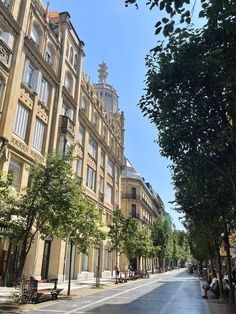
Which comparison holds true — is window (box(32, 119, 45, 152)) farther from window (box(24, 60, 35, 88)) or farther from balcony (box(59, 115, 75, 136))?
window (box(24, 60, 35, 88))

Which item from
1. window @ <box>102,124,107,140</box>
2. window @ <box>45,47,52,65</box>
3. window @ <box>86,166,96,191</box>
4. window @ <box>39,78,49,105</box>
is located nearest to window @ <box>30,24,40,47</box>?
window @ <box>45,47,52,65</box>

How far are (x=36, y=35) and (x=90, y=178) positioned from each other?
15582mm

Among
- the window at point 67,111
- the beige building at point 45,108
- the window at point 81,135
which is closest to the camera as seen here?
the beige building at point 45,108

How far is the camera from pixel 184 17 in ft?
18.9

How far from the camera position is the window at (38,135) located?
23.6 meters

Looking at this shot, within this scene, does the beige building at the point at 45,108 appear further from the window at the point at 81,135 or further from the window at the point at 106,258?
the window at the point at 106,258

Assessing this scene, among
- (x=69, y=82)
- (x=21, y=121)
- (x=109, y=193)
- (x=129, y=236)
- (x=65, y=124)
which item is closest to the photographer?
(x=21, y=121)

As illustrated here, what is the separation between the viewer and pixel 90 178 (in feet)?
116

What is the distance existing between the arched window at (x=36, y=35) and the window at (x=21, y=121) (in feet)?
18.1

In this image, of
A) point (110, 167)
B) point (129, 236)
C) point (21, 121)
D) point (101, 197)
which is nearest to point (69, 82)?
point (21, 121)

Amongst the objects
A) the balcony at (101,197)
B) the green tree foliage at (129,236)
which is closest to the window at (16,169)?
the green tree foliage at (129,236)

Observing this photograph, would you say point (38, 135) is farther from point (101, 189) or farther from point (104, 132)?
point (104, 132)

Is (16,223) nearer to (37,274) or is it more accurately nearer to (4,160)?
(4,160)

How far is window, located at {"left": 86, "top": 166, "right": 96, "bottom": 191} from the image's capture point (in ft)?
114
